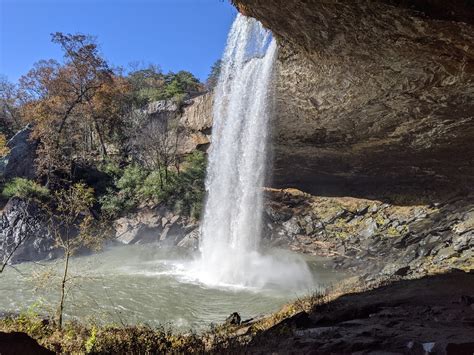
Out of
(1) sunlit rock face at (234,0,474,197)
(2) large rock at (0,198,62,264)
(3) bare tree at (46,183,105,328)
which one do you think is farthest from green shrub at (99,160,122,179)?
(1) sunlit rock face at (234,0,474,197)

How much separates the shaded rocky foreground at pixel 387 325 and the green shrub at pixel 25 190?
1682 cm

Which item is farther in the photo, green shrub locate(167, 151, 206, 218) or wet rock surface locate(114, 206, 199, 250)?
green shrub locate(167, 151, 206, 218)

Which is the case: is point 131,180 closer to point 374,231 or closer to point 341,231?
point 341,231

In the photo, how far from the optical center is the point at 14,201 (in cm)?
1953

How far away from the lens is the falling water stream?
419 inches

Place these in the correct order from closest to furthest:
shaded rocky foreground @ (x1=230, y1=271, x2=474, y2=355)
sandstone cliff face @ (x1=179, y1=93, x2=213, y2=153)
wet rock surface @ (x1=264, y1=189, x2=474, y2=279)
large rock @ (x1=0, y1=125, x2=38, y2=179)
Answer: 1. shaded rocky foreground @ (x1=230, y1=271, x2=474, y2=355)
2. wet rock surface @ (x1=264, y1=189, x2=474, y2=279)
3. large rock @ (x1=0, y1=125, x2=38, y2=179)
4. sandstone cliff face @ (x1=179, y1=93, x2=213, y2=153)

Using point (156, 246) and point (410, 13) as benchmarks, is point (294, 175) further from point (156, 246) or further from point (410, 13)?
point (410, 13)

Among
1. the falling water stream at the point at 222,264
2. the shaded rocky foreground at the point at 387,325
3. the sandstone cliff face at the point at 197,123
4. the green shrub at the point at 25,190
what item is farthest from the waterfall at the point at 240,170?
the green shrub at the point at 25,190

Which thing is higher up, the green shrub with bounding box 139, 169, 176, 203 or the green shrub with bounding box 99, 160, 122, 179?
the green shrub with bounding box 99, 160, 122, 179

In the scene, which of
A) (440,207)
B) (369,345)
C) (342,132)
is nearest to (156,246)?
(342,132)

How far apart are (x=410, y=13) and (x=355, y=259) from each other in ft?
41.9

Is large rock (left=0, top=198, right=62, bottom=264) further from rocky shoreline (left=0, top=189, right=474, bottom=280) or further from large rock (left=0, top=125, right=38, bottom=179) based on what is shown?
large rock (left=0, top=125, right=38, bottom=179)

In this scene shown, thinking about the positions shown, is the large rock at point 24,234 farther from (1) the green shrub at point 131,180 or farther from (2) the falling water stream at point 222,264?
(1) the green shrub at point 131,180

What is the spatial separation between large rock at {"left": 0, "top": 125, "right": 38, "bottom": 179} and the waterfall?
11.0 metres
